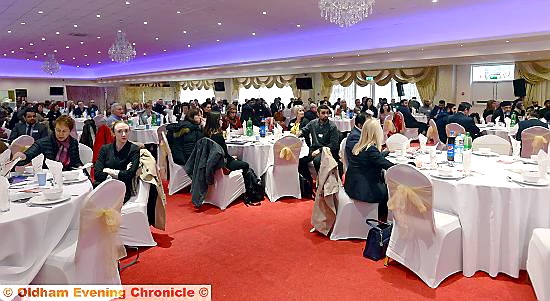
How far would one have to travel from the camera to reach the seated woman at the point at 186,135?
6094 millimetres

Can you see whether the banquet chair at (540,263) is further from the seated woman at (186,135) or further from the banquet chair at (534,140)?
the seated woman at (186,135)

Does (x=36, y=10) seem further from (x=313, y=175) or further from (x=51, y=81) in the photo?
(x=51, y=81)

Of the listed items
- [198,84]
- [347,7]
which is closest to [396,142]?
[347,7]

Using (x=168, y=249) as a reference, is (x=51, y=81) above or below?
above

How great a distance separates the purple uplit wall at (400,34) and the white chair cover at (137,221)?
8.50m

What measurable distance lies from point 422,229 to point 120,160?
→ 2.78 meters

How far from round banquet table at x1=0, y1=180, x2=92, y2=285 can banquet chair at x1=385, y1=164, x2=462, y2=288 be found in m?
2.44

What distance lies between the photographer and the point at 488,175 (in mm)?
3588

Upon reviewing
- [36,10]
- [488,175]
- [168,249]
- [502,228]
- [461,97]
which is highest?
[36,10]

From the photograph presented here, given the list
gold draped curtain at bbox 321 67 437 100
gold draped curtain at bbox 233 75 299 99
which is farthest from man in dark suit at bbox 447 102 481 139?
gold draped curtain at bbox 233 75 299 99

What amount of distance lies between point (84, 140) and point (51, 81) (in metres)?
19.7

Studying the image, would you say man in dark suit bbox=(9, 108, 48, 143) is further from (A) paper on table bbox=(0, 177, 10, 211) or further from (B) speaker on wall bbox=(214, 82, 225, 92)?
(B) speaker on wall bbox=(214, 82, 225, 92)

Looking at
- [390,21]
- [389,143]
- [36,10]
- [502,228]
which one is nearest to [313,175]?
[389,143]

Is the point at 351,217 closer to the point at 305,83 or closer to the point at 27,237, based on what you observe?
the point at 27,237
